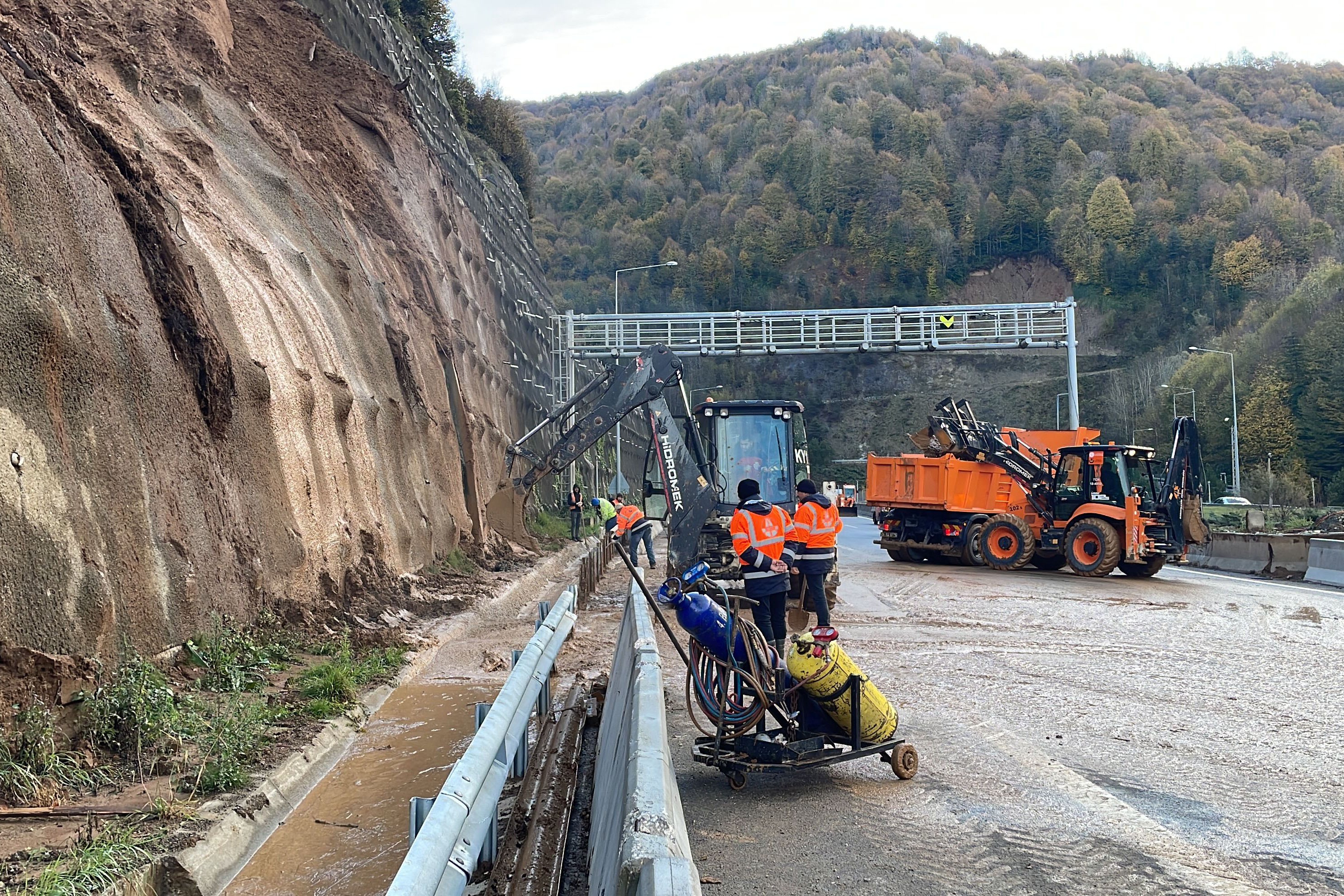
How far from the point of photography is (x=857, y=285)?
321 ft

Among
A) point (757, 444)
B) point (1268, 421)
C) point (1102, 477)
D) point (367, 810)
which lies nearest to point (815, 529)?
point (757, 444)

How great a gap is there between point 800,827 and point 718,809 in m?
0.60

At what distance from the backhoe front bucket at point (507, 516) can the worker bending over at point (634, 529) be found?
Answer: 84.6 inches

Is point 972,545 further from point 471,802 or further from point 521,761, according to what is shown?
point 471,802

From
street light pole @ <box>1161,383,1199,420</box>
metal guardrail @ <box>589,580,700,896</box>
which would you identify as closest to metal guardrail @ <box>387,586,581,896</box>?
metal guardrail @ <box>589,580,700,896</box>

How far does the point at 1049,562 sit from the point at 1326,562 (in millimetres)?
5506

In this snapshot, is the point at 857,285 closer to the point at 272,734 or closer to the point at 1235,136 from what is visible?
the point at 1235,136

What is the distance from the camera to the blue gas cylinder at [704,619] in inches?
279

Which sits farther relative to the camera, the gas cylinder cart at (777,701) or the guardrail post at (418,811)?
the gas cylinder cart at (777,701)

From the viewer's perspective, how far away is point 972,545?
2577cm

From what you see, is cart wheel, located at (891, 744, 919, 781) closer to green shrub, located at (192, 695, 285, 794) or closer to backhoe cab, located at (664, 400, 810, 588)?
green shrub, located at (192, 695, 285, 794)

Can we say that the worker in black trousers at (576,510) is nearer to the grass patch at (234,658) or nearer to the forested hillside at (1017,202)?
the grass patch at (234,658)

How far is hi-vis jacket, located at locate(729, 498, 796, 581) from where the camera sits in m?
9.43

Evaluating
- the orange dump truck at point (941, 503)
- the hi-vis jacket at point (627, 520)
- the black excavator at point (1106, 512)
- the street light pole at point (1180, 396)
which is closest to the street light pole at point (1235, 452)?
the street light pole at point (1180, 396)
